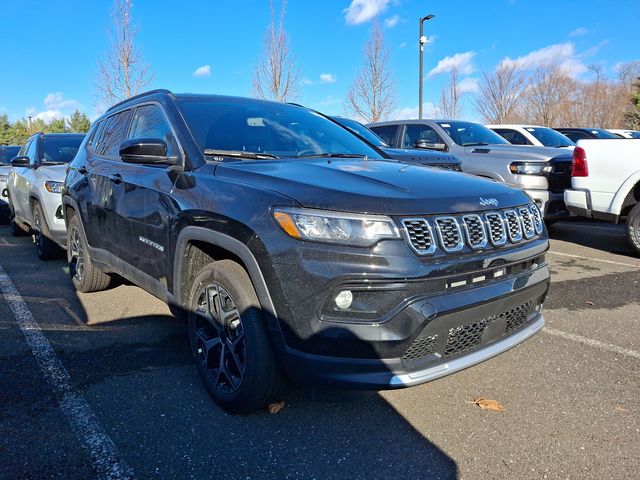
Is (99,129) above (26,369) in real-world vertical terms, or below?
above

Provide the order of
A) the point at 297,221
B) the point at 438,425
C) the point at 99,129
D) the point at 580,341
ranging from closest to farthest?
the point at 297,221
the point at 438,425
the point at 580,341
the point at 99,129

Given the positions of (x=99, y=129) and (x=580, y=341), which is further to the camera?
(x=99, y=129)

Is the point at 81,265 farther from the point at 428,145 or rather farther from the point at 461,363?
the point at 428,145

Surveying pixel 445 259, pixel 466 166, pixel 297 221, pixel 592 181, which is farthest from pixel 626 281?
pixel 297 221

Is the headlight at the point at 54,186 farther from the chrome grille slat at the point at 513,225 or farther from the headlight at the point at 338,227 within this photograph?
the chrome grille slat at the point at 513,225

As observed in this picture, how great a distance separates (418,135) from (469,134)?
0.93 m

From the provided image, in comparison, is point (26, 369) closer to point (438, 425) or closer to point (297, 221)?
point (297, 221)

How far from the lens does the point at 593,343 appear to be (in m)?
3.67

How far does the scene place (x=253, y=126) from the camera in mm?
3424

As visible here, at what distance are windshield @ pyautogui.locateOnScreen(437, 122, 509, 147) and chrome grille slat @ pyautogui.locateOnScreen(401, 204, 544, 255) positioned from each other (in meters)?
6.37

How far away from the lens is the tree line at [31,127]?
2805 inches

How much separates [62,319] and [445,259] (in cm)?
353

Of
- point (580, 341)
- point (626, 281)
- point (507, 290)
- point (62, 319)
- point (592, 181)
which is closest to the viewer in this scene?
point (507, 290)

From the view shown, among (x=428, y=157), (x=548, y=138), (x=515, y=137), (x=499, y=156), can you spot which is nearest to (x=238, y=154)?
(x=428, y=157)
